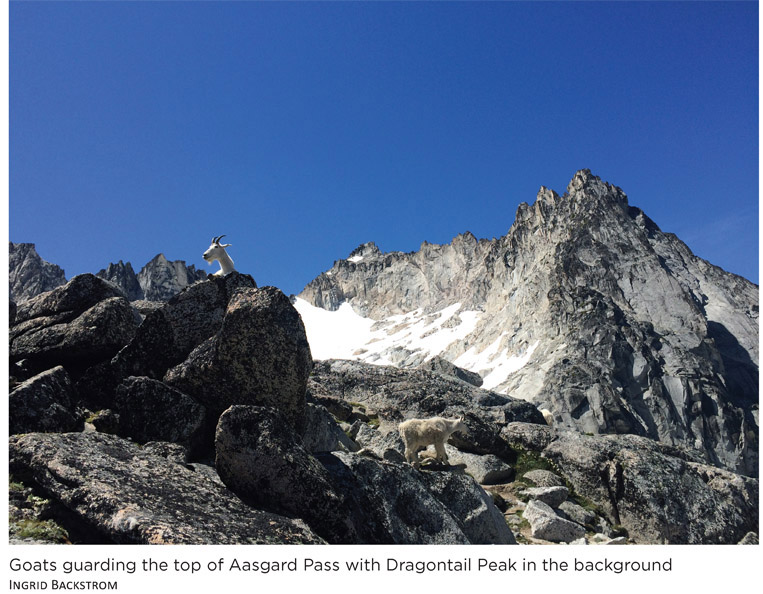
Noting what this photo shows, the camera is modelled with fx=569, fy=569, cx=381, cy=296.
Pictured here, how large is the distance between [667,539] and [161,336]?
13525mm

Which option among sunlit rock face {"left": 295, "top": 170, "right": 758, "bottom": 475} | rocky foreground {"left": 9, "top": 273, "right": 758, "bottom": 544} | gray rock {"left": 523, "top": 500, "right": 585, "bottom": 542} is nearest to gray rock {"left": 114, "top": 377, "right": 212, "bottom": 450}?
rocky foreground {"left": 9, "top": 273, "right": 758, "bottom": 544}

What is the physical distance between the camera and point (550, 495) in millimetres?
15812

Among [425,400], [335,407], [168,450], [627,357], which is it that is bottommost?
[168,450]

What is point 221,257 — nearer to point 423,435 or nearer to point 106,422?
point 106,422

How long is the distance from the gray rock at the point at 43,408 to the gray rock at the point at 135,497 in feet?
3.86

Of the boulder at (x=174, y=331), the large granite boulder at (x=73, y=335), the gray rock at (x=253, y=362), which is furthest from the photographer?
the large granite boulder at (x=73, y=335)

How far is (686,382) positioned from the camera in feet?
470

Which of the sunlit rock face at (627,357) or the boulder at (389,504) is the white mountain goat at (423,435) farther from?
the sunlit rock face at (627,357)

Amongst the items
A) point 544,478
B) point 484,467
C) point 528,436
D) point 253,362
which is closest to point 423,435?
point 484,467

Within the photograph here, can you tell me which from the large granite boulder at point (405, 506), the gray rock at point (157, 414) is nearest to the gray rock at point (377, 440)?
the large granite boulder at point (405, 506)

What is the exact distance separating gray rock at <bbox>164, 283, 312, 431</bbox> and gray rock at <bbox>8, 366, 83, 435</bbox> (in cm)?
208

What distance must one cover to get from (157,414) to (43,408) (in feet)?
6.69

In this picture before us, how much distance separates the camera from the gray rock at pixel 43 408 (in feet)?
34.1

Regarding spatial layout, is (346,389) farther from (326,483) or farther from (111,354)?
(326,483)
